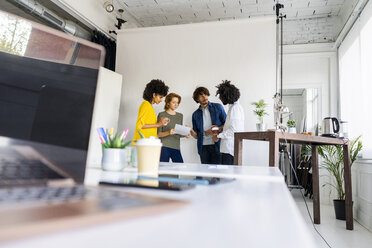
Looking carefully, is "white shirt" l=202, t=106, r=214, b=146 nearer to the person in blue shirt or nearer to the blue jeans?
the person in blue shirt

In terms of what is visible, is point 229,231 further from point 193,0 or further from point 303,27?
point 303,27

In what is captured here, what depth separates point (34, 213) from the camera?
0.79 ft

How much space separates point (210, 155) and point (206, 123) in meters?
0.39

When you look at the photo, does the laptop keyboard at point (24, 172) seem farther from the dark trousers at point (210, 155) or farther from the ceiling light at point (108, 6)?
the ceiling light at point (108, 6)

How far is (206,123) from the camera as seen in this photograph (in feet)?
11.5

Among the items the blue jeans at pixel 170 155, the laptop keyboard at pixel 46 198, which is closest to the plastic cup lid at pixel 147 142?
the laptop keyboard at pixel 46 198

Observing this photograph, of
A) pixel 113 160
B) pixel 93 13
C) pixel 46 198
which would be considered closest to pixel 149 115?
pixel 93 13

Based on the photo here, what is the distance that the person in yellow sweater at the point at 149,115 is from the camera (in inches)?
120

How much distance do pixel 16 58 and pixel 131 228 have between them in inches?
17.9

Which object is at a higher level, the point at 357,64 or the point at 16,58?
the point at 357,64

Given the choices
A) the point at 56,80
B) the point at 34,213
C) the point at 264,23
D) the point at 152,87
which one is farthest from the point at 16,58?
the point at 264,23

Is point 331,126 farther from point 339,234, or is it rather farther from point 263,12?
point 263,12

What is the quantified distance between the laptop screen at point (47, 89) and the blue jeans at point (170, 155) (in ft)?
8.96

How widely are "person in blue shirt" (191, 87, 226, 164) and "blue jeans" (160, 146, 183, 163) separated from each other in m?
0.29
